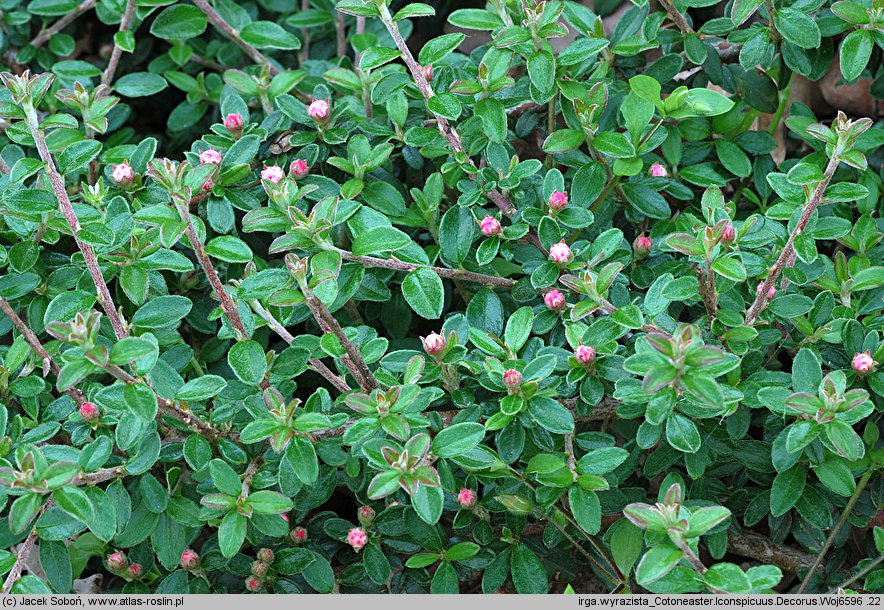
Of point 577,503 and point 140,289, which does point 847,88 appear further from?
point 140,289

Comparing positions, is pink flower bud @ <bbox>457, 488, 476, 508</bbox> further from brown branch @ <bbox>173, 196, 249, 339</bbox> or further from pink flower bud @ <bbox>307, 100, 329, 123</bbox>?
pink flower bud @ <bbox>307, 100, 329, 123</bbox>

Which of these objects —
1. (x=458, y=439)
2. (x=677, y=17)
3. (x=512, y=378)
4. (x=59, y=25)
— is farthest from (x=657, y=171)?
(x=59, y=25)

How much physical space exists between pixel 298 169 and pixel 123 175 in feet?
1.13

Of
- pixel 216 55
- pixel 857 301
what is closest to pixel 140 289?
→ pixel 216 55

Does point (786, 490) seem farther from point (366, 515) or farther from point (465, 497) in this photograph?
point (366, 515)

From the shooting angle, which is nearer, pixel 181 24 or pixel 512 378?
pixel 512 378

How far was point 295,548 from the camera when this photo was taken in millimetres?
1646

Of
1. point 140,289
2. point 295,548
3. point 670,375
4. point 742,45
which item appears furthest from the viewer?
point 742,45

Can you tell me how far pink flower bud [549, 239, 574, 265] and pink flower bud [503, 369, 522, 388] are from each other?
0.26 metres

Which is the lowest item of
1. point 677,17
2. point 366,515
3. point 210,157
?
point 366,515

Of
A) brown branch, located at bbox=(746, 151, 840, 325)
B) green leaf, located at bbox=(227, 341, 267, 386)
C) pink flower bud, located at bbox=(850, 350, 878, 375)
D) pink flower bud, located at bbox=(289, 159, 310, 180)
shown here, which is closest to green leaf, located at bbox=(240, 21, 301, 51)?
pink flower bud, located at bbox=(289, 159, 310, 180)

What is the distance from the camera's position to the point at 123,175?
177 cm
